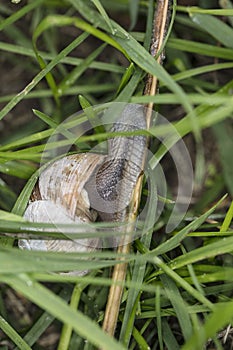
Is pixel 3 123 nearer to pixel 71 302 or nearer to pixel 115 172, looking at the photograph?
pixel 115 172

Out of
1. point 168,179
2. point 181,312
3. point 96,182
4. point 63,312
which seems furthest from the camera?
point 168,179

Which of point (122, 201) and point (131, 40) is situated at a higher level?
point (131, 40)

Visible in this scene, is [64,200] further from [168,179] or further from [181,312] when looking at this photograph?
[168,179]

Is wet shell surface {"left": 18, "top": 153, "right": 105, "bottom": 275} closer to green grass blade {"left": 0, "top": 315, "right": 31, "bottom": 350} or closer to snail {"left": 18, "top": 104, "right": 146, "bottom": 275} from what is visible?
snail {"left": 18, "top": 104, "right": 146, "bottom": 275}

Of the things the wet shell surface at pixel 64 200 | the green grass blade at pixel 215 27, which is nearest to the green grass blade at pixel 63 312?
the wet shell surface at pixel 64 200

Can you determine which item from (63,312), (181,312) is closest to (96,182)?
(181,312)

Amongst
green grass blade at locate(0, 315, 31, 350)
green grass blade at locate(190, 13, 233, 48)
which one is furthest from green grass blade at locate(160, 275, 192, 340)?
green grass blade at locate(190, 13, 233, 48)

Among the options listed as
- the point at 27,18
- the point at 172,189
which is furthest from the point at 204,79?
the point at 27,18
